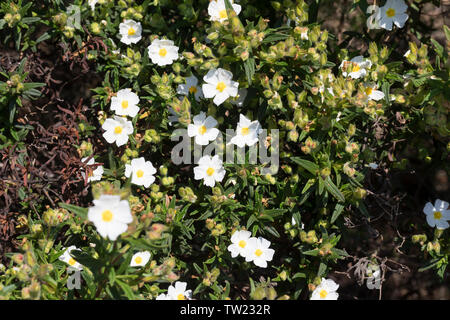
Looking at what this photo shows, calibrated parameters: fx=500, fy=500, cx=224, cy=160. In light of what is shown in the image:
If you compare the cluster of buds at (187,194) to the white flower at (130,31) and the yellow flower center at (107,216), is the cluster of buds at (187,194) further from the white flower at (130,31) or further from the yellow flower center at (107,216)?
the white flower at (130,31)

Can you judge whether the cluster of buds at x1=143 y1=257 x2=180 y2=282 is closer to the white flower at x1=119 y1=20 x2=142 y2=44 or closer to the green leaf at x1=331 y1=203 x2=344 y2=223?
the green leaf at x1=331 y1=203 x2=344 y2=223


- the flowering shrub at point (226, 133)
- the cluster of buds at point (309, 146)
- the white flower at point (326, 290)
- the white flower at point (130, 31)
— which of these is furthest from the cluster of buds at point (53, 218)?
the white flower at point (326, 290)

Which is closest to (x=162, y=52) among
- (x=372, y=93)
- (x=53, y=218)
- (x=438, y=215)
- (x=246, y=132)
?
(x=246, y=132)

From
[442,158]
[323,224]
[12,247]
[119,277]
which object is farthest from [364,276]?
[12,247]

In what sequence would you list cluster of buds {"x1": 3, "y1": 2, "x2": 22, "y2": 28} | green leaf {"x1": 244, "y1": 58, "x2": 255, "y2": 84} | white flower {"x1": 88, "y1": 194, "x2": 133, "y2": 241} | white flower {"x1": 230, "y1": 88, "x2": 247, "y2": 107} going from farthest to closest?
1. white flower {"x1": 230, "y1": 88, "x2": 247, "y2": 107}
2. cluster of buds {"x1": 3, "y1": 2, "x2": 22, "y2": 28}
3. green leaf {"x1": 244, "y1": 58, "x2": 255, "y2": 84}
4. white flower {"x1": 88, "y1": 194, "x2": 133, "y2": 241}

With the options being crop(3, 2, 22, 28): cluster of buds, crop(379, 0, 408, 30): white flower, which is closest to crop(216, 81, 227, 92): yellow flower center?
crop(379, 0, 408, 30): white flower

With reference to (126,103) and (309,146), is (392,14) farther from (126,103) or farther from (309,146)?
(126,103)
